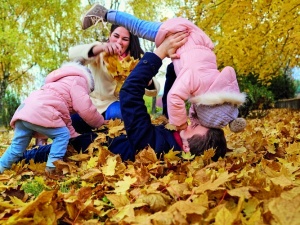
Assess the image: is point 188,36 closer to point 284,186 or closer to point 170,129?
point 170,129

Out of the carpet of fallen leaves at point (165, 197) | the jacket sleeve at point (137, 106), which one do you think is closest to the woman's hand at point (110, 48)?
the jacket sleeve at point (137, 106)

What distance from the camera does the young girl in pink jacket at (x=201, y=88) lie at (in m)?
2.46

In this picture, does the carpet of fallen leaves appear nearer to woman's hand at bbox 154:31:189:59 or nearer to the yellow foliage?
woman's hand at bbox 154:31:189:59

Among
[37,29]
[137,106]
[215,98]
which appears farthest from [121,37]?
[37,29]

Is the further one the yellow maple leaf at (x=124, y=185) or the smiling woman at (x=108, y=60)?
the smiling woman at (x=108, y=60)

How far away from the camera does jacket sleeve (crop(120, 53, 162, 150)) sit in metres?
2.60

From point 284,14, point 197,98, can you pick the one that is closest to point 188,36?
point 197,98

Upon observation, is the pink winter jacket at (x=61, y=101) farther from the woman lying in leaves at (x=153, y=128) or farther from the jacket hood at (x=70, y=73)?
the woman lying in leaves at (x=153, y=128)

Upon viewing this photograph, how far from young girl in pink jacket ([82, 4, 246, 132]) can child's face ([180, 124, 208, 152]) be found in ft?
0.14

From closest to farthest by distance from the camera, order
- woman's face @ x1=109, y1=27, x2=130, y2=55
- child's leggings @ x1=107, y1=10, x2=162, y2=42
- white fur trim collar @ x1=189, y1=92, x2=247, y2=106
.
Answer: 1. white fur trim collar @ x1=189, y1=92, x2=247, y2=106
2. child's leggings @ x1=107, y1=10, x2=162, y2=42
3. woman's face @ x1=109, y1=27, x2=130, y2=55

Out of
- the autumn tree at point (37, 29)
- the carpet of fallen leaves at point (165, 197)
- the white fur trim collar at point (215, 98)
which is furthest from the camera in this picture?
the autumn tree at point (37, 29)

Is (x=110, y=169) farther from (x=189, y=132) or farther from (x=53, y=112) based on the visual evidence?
(x=53, y=112)

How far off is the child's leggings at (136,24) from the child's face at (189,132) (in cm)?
78

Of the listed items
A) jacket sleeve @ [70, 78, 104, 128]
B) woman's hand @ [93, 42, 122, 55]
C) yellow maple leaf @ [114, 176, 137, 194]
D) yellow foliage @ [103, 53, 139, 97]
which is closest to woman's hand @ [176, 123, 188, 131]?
yellow maple leaf @ [114, 176, 137, 194]
